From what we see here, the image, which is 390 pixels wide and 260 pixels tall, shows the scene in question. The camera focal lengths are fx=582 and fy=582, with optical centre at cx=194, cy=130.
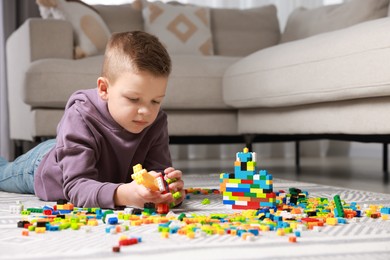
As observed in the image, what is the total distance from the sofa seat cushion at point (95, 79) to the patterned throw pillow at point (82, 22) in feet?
0.98

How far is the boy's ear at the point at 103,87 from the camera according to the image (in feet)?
4.76

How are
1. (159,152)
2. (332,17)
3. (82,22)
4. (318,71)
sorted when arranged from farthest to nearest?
(332,17) < (82,22) < (318,71) < (159,152)

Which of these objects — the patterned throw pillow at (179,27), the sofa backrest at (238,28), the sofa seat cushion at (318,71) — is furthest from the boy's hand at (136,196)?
the sofa backrest at (238,28)

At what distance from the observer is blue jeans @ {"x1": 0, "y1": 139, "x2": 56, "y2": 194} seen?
170cm

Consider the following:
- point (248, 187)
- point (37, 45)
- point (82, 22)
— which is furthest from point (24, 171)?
point (82, 22)

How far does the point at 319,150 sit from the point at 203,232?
3871mm

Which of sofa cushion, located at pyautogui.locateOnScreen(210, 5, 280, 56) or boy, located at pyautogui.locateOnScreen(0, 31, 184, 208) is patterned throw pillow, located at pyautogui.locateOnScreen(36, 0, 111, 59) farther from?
boy, located at pyautogui.locateOnScreen(0, 31, 184, 208)

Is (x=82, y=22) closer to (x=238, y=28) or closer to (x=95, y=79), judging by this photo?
(x=95, y=79)

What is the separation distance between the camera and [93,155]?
1418 mm

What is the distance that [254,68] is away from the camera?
248 cm

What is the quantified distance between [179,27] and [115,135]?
200 centimetres

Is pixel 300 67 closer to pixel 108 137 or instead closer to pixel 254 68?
pixel 254 68

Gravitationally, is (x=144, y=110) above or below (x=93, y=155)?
above

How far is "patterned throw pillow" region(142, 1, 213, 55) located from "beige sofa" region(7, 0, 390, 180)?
129 mm
